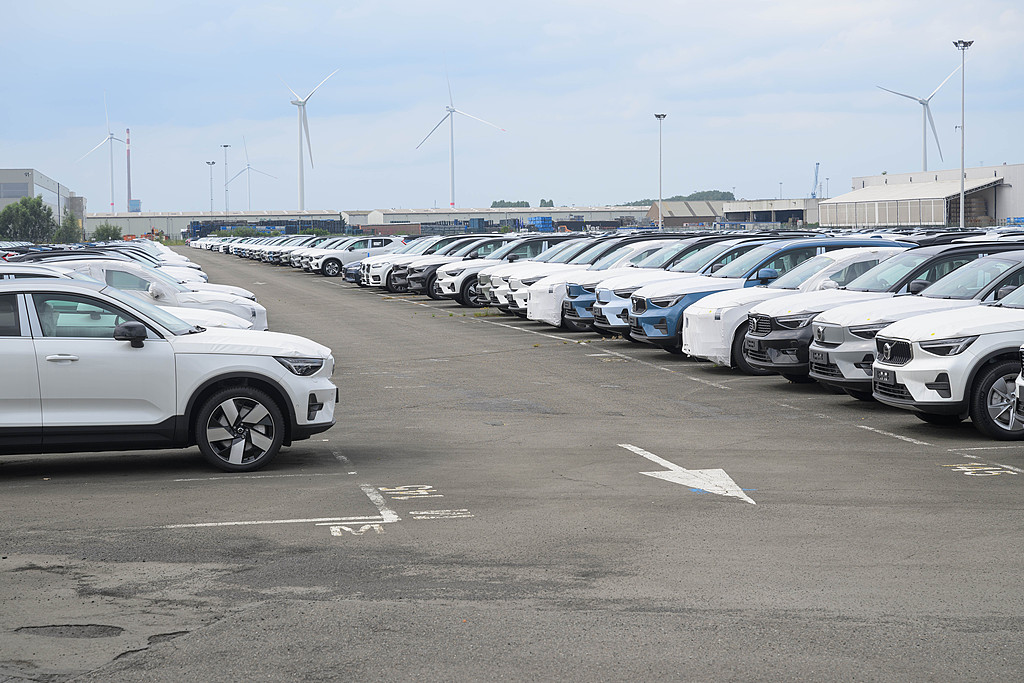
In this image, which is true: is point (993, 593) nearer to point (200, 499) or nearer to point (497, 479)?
point (497, 479)

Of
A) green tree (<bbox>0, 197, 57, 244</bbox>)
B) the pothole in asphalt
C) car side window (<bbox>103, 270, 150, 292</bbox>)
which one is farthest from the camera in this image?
green tree (<bbox>0, 197, 57, 244</bbox>)

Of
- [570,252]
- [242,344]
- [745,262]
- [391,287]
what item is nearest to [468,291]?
[570,252]

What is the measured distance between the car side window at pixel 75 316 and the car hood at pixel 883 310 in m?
7.43

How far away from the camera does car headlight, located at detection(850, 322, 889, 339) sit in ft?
41.0

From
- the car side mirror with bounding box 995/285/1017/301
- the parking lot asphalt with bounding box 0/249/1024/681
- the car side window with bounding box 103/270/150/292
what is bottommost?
the parking lot asphalt with bounding box 0/249/1024/681

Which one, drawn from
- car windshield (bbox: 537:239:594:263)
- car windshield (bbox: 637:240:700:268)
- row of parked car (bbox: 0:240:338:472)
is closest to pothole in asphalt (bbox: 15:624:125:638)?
row of parked car (bbox: 0:240:338:472)

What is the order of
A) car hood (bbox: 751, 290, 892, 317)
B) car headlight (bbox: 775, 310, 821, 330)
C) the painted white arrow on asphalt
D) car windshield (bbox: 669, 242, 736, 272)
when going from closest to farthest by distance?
the painted white arrow on asphalt < car headlight (bbox: 775, 310, 821, 330) < car hood (bbox: 751, 290, 892, 317) < car windshield (bbox: 669, 242, 736, 272)

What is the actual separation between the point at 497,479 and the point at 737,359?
287 inches

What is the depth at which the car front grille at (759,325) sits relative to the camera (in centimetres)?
1423

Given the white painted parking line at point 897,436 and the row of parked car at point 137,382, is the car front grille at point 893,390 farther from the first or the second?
the row of parked car at point 137,382

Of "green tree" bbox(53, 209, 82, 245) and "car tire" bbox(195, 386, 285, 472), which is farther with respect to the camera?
"green tree" bbox(53, 209, 82, 245)

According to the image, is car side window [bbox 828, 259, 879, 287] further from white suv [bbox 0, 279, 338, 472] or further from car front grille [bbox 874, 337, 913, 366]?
white suv [bbox 0, 279, 338, 472]

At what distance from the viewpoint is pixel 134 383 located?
9141 millimetres

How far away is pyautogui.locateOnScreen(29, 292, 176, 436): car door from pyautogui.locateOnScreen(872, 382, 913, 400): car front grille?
6434 millimetres
